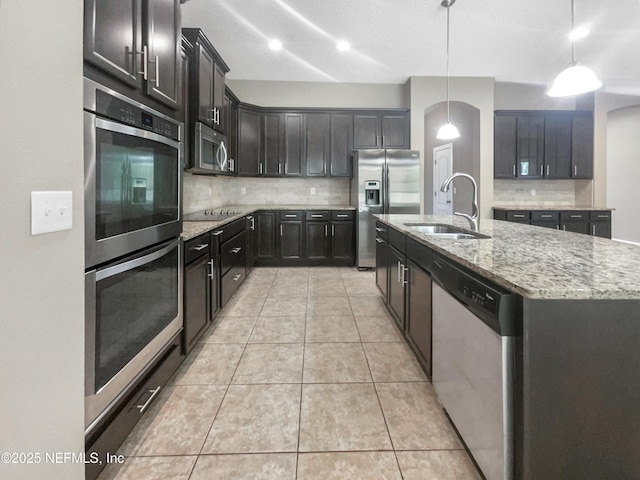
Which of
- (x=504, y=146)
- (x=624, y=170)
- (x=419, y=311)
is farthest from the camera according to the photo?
(x=624, y=170)

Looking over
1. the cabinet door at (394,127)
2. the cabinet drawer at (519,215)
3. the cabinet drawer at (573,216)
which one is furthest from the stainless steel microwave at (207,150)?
the cabinet drawer at (573,216)

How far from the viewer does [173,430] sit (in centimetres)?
163

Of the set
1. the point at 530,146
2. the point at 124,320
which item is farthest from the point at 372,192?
the point at 124,320

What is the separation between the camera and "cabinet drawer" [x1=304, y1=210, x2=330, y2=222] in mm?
5262

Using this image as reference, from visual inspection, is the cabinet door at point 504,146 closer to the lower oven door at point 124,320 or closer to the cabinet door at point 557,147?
the cabinet door at point 557,147

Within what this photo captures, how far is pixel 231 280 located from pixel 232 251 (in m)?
0.29

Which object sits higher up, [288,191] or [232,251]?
[288,191]

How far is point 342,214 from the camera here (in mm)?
5273

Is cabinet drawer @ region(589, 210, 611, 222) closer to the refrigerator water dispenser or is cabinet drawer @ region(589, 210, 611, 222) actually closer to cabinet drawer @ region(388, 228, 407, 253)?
the refrigerator water dispenser

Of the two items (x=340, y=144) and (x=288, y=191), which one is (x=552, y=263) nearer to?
(x=340, y=144)

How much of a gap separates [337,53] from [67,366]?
4.65 meters

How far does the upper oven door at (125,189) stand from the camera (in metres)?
→ 1.18

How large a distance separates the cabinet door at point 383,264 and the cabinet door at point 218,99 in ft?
7.04

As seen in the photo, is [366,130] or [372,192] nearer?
[372,192]
